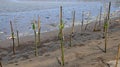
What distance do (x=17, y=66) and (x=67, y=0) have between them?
4109 cm

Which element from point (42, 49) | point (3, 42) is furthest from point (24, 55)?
point (3, 42)

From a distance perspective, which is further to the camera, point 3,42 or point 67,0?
point 67,0

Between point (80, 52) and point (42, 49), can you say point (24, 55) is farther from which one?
point (80, 52)

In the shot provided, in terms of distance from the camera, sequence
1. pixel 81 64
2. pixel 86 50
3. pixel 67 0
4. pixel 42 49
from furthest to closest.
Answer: pixel 67 0 → pixel 42 49 → pixel 86 50 → pixel 81 64

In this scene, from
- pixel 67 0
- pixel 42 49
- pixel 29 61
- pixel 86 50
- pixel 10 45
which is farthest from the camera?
pixel 67 0

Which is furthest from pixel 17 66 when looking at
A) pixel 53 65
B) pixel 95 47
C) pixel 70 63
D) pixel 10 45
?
pixel 10 45

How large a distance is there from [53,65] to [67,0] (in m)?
41.2

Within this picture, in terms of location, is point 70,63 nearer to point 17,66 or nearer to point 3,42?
point 17,66

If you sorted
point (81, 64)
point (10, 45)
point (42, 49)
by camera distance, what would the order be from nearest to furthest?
point (81, 64)
point (42, 49)
point (10, 45)

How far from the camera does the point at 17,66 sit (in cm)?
899

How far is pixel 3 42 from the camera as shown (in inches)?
559

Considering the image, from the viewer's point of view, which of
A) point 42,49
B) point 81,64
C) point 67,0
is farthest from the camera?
point 67,0

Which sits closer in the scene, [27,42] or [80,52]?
[80,52]

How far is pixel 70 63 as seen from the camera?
8.82 meters
